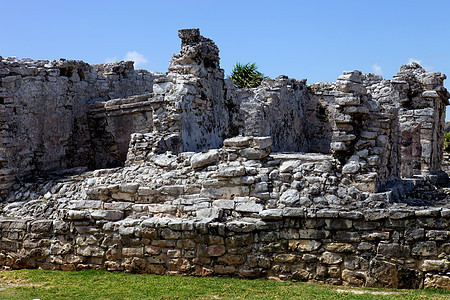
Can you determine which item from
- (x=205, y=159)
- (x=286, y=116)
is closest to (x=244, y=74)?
(x=286, y=116)

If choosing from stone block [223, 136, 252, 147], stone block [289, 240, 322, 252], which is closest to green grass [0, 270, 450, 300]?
stone block [289, 240, 322, 252]

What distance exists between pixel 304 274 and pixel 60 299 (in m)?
3.21

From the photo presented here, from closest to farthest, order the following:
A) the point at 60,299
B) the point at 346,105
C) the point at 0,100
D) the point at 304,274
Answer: the point at 60,299 → the point at 304,274 → the point at 346,105 → the point at 0,100

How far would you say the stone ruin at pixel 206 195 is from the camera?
718cm

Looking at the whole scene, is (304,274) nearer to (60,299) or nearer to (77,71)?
(60,299)

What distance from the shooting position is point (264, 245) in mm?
7500

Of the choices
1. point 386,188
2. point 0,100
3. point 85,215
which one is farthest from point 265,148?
point 0,100

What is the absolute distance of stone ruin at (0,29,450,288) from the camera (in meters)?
7.18


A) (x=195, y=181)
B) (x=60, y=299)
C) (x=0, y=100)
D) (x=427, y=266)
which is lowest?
(x=60, y=299)

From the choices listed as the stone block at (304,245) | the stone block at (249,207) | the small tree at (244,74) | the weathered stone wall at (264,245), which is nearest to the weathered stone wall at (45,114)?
the weathered stone wall at (264,245)

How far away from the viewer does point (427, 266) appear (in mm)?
6902

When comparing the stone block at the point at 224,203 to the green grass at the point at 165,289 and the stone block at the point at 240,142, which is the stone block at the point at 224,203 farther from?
the green grass at the point at 165,289

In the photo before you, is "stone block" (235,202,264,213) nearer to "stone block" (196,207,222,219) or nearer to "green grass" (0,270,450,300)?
"stone block" (196,207,222,219)

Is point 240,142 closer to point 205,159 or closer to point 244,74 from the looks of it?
point 205,159
